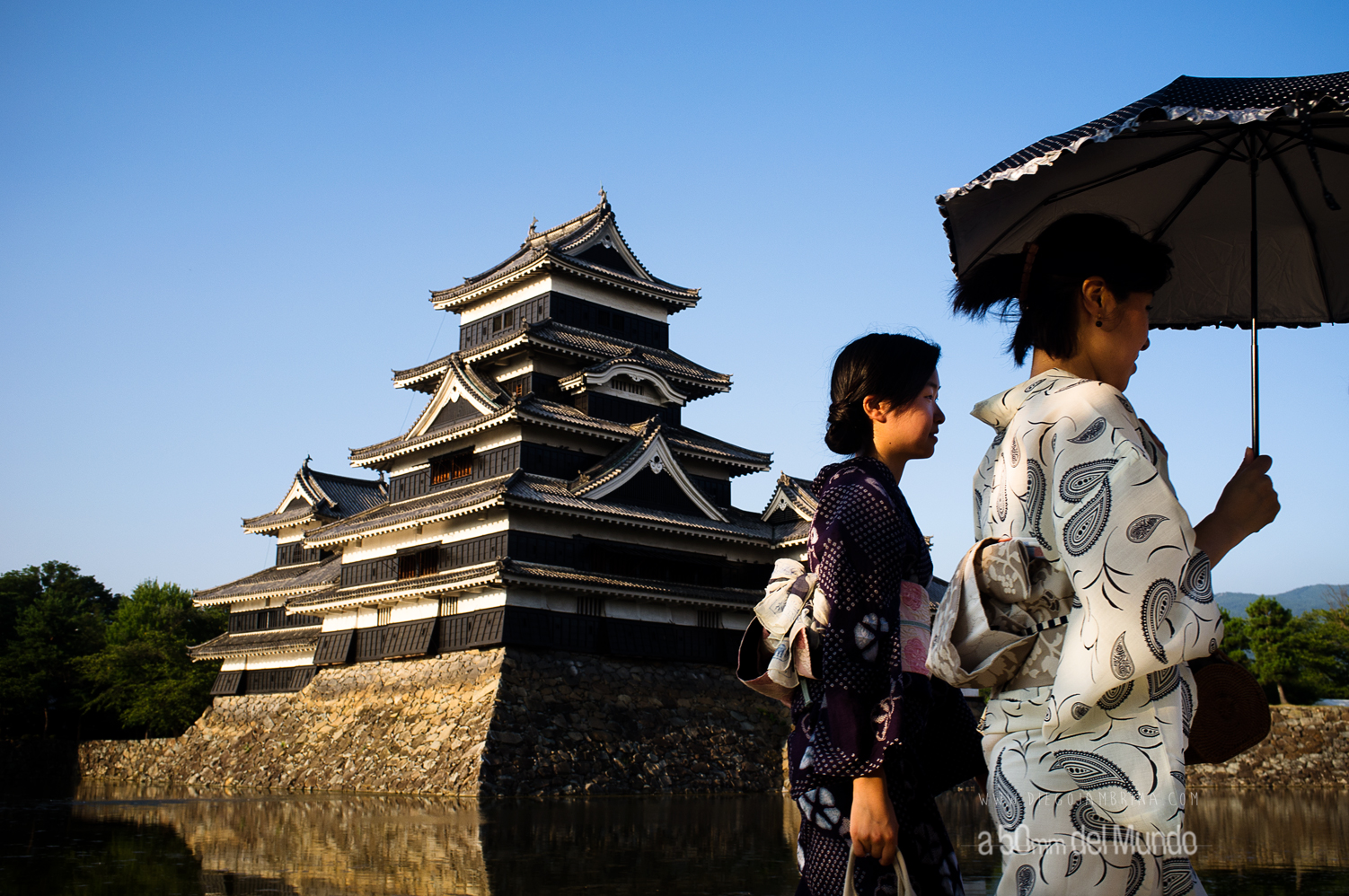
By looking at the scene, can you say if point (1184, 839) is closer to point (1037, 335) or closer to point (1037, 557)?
point (1037, 557)

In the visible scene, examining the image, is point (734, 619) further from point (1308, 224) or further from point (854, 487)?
point (854, 487)

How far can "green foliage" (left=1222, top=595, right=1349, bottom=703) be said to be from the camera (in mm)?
26406

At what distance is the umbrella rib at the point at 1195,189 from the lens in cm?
365

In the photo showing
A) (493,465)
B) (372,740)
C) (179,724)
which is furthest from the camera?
(179,724)

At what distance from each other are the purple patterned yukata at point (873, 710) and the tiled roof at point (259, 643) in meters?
28.5

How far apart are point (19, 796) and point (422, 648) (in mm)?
13412

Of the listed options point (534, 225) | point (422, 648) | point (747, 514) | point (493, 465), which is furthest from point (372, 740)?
point (534, 225)

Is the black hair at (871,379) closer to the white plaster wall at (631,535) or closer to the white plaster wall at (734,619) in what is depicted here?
the white plaster wall at (631,535)

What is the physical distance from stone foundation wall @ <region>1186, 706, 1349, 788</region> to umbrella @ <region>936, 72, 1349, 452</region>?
20009 mm

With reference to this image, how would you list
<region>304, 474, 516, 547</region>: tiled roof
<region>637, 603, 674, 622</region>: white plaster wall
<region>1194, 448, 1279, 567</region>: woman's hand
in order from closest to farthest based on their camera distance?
<region>1194, 448, 1279, 567</region>: woman's hand → <region>304, 474, 516, 547</region>: tiled roof → <region>637, 603, 674, 622</region>: white plaster wall

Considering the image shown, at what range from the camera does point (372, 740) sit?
22141 mm

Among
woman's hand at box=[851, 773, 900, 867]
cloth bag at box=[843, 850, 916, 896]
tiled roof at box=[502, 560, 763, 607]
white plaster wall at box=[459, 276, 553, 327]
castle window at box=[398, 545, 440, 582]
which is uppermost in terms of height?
white plaster wall at box=[459, 276, 553, 327]

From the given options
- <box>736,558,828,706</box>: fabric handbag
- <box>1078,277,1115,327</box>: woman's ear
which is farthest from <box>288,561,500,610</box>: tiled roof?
<box>1078,277,1115,327</box>: woman's ear

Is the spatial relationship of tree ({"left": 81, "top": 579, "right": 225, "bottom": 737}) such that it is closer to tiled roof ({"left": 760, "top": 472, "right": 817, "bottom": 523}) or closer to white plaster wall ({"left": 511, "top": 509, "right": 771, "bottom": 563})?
white plaster wall ({"left": 511, "top": 509, "right": 771, "bottom": 563})
